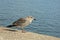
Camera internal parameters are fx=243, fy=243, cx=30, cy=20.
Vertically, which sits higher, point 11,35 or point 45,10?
point 11,35

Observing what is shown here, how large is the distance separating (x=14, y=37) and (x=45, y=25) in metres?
5.94

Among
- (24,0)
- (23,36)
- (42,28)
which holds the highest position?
(23,36)

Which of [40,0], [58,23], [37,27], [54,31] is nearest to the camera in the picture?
[54,31]

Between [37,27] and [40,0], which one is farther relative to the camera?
[40,0]

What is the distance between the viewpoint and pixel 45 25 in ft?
47.4

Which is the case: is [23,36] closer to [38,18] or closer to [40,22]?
[40,22]

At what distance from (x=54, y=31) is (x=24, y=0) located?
15.9 m

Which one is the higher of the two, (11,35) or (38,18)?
(11,35)

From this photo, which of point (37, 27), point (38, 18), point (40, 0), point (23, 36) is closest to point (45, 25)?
point (37, 27)

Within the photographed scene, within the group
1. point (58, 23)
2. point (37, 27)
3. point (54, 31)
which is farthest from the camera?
point (58, 23)

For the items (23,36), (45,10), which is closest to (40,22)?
(45,10)

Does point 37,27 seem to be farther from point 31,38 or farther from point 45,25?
point 31,38

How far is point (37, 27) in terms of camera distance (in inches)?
546

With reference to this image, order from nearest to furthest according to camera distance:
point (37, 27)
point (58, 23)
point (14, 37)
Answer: point (14, 37) < point (37, 27) < point (58, 23)
